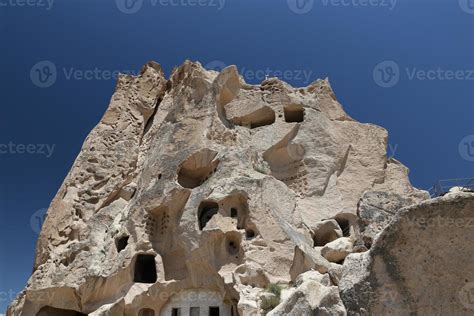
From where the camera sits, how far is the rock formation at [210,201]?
15807 millimetres

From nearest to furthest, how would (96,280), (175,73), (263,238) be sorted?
(263,238) < (96,280) < (175,73)

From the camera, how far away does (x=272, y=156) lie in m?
22.4

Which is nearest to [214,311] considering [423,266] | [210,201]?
[210,201]

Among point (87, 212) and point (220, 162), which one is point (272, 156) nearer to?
point (220, 162)

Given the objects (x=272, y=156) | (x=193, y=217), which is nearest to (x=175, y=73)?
(x=272, y=156)

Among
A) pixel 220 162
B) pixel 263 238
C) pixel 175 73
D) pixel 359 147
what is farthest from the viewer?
pixel 175 73

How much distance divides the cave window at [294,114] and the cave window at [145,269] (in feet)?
32.2

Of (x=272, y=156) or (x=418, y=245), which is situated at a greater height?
(x=272, y=156)

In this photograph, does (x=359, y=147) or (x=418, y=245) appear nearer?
(x=418, y=245)

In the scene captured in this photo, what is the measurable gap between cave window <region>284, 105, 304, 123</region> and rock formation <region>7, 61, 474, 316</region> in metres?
0.05

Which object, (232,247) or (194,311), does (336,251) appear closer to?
(232,247)

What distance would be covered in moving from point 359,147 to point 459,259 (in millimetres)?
18848

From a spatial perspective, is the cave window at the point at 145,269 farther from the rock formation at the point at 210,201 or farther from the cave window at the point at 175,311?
the cave window at the point at 175,311

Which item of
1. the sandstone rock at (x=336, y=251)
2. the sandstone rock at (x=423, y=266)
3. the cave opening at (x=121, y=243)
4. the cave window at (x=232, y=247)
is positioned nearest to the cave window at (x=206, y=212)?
the cave window at (x=232, y=247)
